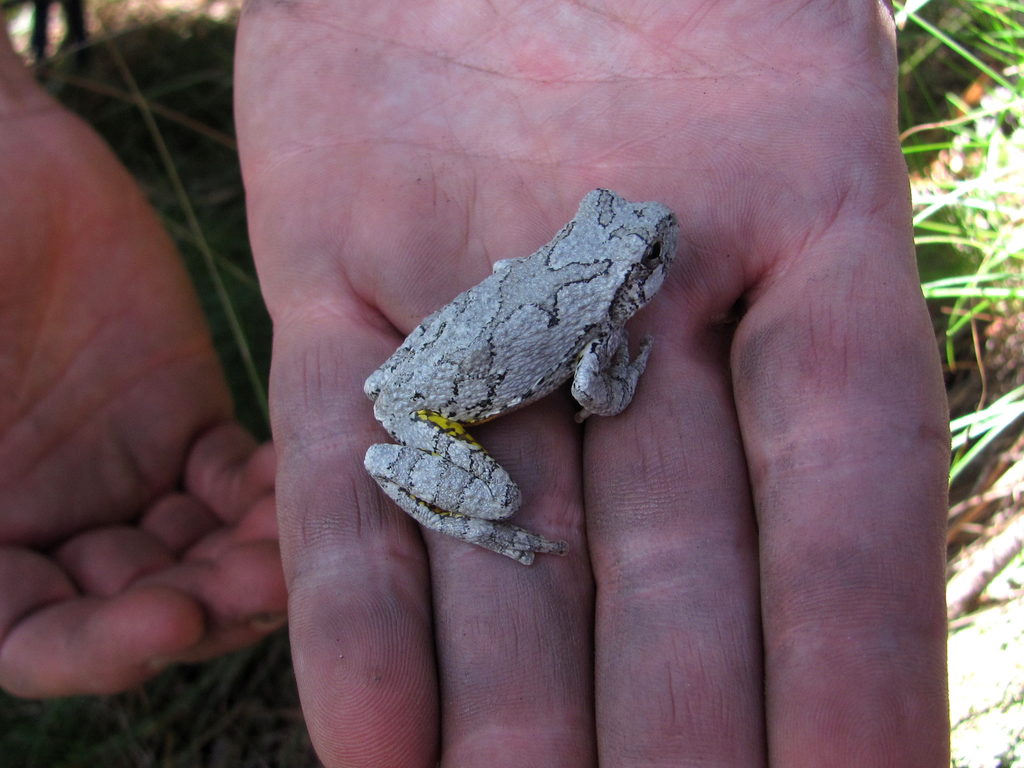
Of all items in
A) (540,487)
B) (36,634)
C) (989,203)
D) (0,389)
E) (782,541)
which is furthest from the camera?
(0,389)

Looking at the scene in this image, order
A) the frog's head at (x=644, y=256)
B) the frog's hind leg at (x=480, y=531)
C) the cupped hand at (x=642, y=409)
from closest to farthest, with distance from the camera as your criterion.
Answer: the cupped hand at (x=642, y=409), the frog's hind leg at (x=480, y=531), the frog's head at (x=644, y=256)

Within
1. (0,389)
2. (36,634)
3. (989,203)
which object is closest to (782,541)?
(989,203)

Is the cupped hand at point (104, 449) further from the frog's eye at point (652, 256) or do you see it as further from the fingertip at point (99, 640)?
the frog's eye at point (652, 256)

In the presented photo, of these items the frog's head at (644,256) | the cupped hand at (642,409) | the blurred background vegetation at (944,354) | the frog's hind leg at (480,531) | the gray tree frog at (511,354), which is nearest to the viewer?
the cupped hand at (642,409)

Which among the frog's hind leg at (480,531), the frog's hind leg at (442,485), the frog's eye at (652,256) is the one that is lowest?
the frog's hind leg at (480,531)

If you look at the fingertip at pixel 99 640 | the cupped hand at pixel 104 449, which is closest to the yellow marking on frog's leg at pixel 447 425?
the cupped hand at pixel 104 449

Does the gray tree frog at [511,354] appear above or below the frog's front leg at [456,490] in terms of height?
above

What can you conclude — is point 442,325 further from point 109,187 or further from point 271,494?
point 109,187
